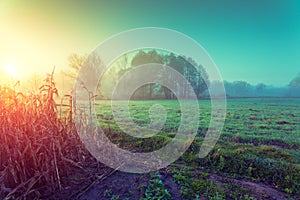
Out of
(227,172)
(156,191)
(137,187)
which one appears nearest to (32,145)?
(137,187)

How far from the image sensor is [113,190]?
2549 mm

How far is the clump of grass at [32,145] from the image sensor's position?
231cm

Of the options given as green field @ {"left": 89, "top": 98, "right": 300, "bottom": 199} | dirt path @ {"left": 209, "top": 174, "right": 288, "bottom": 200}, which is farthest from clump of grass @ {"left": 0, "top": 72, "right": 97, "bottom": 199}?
dirt path @ {"left": 209, "top": 174, "right": 288, "bottom": 200}

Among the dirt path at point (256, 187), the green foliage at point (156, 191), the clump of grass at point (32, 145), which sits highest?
the clump of grass at point (32, 145)

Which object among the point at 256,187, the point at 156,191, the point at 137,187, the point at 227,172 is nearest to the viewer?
the point at 156,191

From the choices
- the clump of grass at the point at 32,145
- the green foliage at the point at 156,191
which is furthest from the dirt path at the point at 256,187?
the clump of grass at the point at 32,145

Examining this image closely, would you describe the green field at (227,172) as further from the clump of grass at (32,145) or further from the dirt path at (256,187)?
the clump of grass at (32,145)

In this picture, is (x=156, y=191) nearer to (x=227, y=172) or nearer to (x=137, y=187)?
(x=137, y=187)

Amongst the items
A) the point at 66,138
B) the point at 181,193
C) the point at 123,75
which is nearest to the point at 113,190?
the point at 181,193

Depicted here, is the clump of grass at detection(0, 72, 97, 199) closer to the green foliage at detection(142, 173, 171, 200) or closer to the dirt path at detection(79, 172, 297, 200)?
the dirt path at detection(79, 172, 297, 200)

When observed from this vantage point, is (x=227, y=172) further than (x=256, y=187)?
Yes

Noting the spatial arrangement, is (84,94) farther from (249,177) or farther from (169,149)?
(249,177)

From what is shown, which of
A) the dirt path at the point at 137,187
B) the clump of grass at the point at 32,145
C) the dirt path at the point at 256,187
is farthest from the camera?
the dirt path at the point at 256,187

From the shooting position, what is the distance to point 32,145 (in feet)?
8.30
